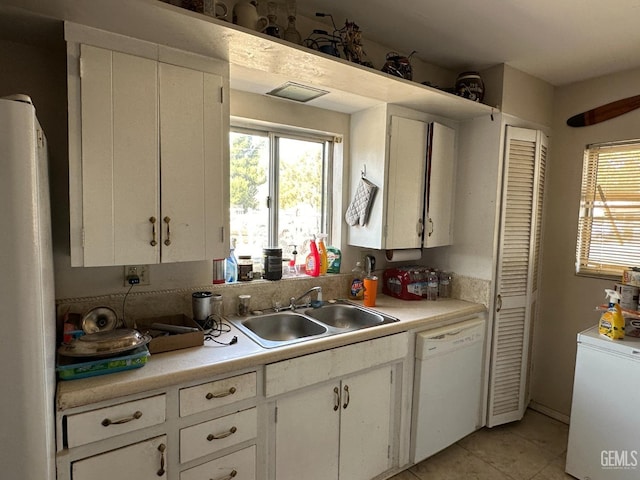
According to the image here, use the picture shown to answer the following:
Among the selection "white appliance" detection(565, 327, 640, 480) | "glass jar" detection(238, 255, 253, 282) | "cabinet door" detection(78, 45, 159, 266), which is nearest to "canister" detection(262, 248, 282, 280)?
"glass jar" detection(238, 255, 253, 282)

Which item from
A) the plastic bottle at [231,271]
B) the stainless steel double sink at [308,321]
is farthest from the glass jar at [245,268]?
the stainless steel double sink at [308,321]

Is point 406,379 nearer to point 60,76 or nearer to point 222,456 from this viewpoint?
point 222,456

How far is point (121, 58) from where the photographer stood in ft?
4.50

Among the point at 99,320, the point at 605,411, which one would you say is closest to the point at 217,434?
the point at 99,320

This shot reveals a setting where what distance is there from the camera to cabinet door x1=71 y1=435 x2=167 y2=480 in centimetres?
119

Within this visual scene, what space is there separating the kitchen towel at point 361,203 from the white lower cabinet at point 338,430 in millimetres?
952

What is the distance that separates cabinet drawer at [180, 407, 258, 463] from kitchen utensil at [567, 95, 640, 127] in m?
2.89

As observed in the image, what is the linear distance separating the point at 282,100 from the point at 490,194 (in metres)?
1.49

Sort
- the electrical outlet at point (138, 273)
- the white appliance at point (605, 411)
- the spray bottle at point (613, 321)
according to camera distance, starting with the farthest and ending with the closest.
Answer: the spray bottle at point (613, 321) → the white appliance at point (605, 411) → the electrical outlet at point (138, 273)

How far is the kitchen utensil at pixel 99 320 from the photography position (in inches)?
60.7

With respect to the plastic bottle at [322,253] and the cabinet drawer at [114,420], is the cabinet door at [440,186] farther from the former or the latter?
the cabinet drawer at [114,420]

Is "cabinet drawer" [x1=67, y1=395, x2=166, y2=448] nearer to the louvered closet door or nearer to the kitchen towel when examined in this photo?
the kitchen towel

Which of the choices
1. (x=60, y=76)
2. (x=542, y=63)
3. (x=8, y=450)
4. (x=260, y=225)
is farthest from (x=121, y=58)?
(x=542, y=63)

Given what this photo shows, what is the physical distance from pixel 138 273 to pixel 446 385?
1.86 metres
